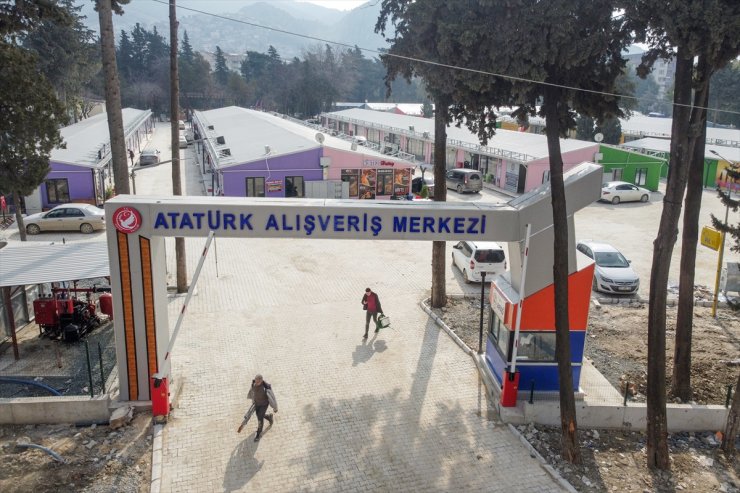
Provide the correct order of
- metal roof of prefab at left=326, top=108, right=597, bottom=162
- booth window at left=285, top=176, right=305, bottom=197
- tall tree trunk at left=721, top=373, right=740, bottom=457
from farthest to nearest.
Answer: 1. metal roof of prefab at left=326, top=108, right=597, bottom=162
2. booth window at left=285, top=176, right=305, bottom=197
3. tall tree trunk at left=721, top=373, right=740, bottom=457

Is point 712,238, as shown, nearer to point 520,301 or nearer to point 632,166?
point 520,301

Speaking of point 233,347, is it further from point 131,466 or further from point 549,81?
point 549,81

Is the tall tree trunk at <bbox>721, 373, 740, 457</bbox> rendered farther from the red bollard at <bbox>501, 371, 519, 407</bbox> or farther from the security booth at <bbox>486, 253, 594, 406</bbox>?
the red bollard at <bbox>501, 371, 519, 407</bbox>

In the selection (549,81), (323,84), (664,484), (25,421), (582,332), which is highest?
(323,84)

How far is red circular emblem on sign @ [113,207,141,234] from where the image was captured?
420 inches

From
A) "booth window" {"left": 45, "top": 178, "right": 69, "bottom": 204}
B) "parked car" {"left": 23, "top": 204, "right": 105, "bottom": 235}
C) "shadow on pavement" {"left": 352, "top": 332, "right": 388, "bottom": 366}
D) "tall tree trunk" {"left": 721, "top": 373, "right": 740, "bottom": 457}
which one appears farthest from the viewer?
"booth window" {"left": 45, "top": 178, "right": 69, "bottom": 204}

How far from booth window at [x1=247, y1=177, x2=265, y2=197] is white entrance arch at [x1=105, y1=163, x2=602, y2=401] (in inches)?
744

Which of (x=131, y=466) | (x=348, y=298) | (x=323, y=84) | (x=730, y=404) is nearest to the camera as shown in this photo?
(x=131, y=466)

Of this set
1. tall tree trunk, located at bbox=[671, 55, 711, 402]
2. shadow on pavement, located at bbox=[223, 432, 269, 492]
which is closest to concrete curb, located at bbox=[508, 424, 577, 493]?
tall tree trunk, located at bbox=[671, 55, 711, 402]

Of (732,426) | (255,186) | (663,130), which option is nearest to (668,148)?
(663,130)

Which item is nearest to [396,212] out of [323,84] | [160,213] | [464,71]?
[464,71]

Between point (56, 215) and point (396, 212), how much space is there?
64.3 feet

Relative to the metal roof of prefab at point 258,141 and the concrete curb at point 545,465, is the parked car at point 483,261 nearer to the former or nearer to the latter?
the concrete curb at point 545,465

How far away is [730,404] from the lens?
1220 cm
